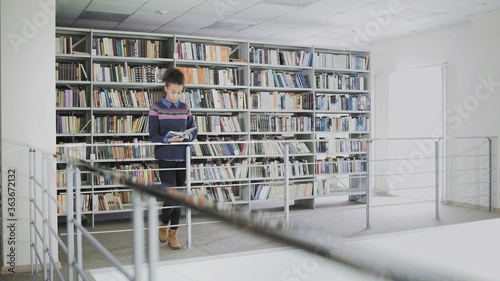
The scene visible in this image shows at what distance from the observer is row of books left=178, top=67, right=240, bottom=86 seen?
6.20 m

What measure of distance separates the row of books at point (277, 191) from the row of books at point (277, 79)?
4.44ft

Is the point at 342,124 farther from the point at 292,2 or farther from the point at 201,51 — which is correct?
the point at 201,51

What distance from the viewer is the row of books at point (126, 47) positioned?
580cm

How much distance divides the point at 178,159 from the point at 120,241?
3.61 ft

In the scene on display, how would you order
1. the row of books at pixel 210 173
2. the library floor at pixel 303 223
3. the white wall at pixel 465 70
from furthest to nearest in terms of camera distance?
the white wall at pixel 465 70
the row of books at pixel 210 173
the library floor at pixel 303 223

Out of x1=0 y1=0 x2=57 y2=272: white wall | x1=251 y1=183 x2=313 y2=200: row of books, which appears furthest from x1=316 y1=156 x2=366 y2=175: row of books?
x1=0 y1=0 x2=57 y2=272: white wall

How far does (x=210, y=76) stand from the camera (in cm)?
635

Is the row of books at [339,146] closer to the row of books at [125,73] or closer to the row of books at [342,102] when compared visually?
the row of books at [342,102]

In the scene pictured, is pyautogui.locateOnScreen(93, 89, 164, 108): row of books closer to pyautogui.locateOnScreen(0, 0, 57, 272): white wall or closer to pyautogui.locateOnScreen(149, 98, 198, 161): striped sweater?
pyautogui.locateOnScreen(149, 98, 198, 161): striped sweater

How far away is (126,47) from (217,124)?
1454 mm

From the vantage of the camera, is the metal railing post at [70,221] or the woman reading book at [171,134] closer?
the metal railing post at [70,221]

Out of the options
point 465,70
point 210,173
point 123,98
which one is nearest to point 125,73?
point 123,98

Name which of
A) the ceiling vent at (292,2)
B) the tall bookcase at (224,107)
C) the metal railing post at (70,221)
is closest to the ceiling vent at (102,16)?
the tall bookcase at (224,107)

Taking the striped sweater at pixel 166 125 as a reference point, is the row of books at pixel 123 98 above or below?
above
